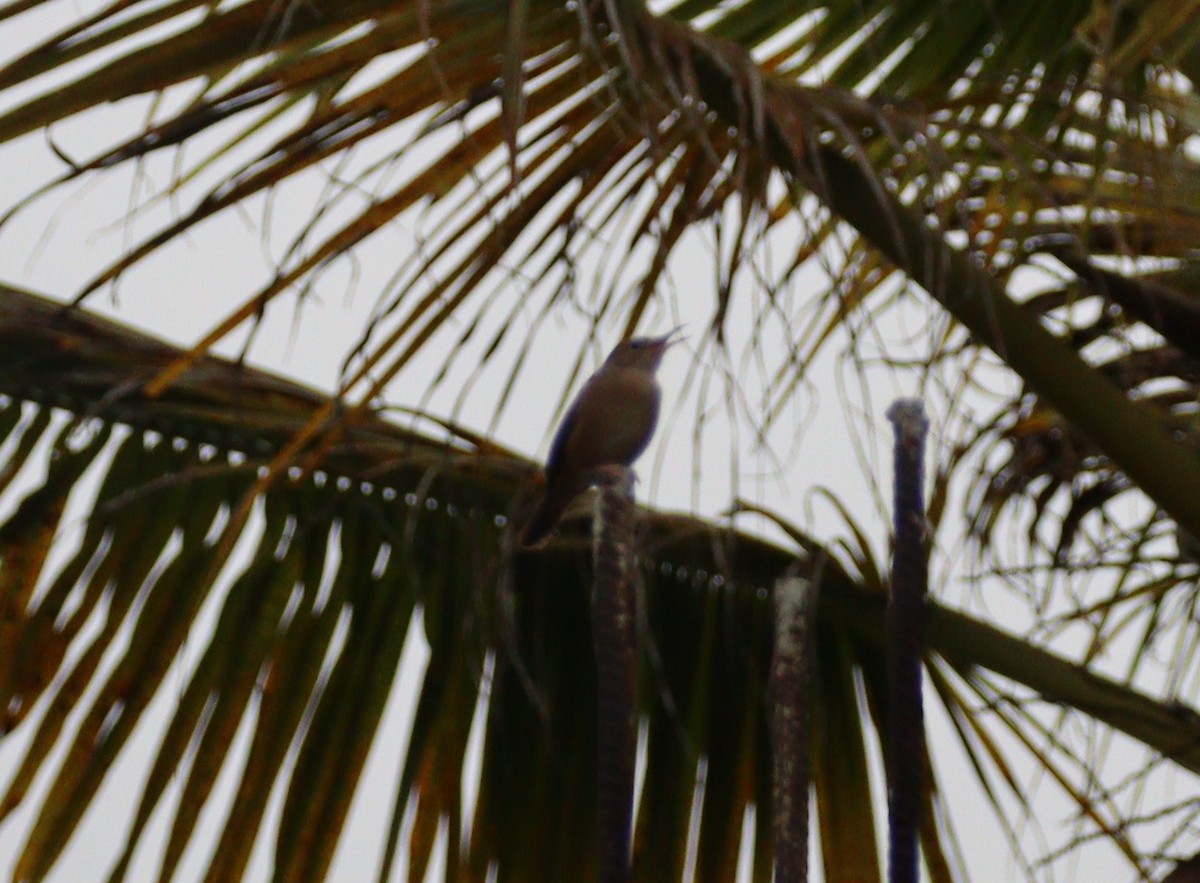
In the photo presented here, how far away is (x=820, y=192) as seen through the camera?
1311 mm

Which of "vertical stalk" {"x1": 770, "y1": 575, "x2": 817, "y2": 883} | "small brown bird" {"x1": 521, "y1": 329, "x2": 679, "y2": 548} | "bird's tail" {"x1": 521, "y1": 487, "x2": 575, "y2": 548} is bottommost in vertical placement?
"vertical stalk" {"x1": 770, "y1": 575, "x2": 817, "y2": 883}

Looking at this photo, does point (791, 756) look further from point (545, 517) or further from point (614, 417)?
point (614, 417)

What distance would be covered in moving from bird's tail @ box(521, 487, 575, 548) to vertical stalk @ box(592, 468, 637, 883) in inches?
37.9

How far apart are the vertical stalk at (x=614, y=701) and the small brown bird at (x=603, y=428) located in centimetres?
81

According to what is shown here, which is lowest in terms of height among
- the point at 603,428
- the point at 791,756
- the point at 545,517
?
the point at 791,756

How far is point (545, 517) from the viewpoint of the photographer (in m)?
2.14

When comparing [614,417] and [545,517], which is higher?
[614,417]

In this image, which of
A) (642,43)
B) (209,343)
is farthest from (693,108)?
(209,343)

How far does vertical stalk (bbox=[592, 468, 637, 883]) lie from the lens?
1.03 meters

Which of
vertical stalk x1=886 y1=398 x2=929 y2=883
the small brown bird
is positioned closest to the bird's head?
the small brown bird

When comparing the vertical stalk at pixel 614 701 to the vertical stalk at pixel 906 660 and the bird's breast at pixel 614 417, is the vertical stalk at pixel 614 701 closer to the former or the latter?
the vertical stalk at pixel 906 660

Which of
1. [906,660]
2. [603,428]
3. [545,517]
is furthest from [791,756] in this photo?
[603,428]

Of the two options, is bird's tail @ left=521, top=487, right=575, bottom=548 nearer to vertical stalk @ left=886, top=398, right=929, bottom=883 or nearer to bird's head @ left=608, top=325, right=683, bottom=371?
bird's head @ left=608, top=325, right=683, bottom=371

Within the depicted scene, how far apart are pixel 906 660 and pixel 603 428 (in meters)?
1.21
